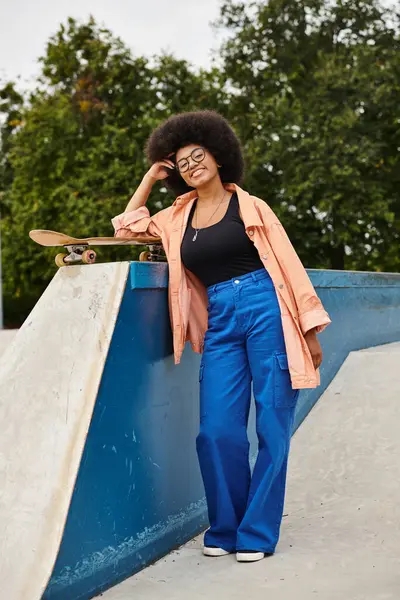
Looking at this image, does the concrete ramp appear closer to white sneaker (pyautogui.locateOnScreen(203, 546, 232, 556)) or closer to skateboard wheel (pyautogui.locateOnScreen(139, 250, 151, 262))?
skateboard wheel (pyautogui.locateOnScreen(139, 250, 151, 262))

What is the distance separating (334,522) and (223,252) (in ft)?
4.76

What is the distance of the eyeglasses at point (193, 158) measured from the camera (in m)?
A: 3.76

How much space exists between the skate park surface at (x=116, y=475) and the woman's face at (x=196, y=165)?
0.41m

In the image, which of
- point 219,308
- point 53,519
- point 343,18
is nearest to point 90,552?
point 53,519

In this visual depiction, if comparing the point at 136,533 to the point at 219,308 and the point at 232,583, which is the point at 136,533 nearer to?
the point at 232,583

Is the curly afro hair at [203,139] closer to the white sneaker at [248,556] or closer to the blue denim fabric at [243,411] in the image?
the blue denim fabric at [243,411]

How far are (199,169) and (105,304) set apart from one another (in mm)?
830

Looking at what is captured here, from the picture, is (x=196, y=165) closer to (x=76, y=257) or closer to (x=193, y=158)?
(x=193, y=158)

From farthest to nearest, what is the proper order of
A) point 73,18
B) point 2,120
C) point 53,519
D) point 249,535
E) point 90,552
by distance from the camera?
point 2,120 → point 73,18 → point 249,535 → point 90,552 → point 53,519

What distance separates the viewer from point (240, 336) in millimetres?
3584

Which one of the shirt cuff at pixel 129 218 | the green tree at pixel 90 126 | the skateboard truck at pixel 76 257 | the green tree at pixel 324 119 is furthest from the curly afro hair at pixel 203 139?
the green tree at pixel 90 126

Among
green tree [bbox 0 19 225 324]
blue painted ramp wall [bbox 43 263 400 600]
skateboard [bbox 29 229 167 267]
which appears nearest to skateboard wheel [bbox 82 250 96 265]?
skateboard [bbox 29 229 167 267]

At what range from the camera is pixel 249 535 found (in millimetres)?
3561

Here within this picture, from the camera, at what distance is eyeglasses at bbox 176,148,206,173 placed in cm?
376
